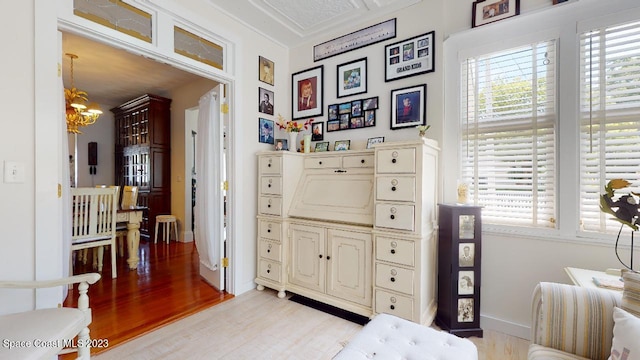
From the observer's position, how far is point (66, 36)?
307 cm

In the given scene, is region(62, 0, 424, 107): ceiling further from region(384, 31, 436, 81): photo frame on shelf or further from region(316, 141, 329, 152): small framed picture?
region(316, 141, 329, 152): small framed picture

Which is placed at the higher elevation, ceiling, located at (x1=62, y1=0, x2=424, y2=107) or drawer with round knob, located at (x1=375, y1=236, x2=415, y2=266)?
ceiling, located at (x1=62, y1=0, x2=424, y2=107)

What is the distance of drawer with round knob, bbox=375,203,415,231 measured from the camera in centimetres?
202

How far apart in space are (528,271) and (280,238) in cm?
214

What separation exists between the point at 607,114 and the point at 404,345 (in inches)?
81.7

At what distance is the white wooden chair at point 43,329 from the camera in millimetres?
1150

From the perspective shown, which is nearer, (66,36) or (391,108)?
(391,108)

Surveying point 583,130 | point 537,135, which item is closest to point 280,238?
point 537,135

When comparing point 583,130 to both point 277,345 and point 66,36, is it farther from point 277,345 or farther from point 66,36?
point 66,36

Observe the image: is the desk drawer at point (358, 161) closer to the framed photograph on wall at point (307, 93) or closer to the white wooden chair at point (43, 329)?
the framed photograph on wall at point (307, 93)

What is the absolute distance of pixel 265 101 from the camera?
310 centimetres

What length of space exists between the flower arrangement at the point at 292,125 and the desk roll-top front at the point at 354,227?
330 mm

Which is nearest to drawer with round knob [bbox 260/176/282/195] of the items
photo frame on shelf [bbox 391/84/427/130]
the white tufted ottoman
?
photo frame on shelf [bbox 391/84/427/130]

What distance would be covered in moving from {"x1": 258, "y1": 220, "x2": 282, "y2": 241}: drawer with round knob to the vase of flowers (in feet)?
2.83
